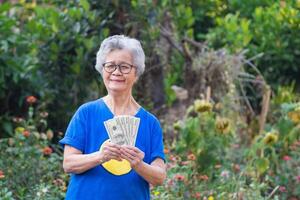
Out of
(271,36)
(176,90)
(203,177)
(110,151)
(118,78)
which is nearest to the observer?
(110,151)

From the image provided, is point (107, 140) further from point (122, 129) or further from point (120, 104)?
point (120, 104)

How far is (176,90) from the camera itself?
8320 millimetres

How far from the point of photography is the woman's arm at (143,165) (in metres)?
3.50

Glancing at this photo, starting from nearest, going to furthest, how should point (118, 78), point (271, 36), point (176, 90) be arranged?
point (118, 78) < point (176, 90) < point (271, 36)

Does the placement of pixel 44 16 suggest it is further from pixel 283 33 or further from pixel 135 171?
pixel 135 171

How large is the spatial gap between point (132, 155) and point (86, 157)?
0.24 m

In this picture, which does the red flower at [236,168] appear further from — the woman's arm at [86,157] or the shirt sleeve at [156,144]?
the woman's arm at [86,157]

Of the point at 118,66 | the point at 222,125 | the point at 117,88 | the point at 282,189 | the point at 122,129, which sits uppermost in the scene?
the point at 118,66

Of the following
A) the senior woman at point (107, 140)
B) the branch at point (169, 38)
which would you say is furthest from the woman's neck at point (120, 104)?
the branch at point (169, 38)

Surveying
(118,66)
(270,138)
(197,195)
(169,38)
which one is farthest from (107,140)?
(169,38)

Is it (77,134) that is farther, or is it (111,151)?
(77,134)

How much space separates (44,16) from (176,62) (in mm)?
1602

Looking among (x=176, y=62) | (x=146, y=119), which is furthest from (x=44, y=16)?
(x=146, y=119)

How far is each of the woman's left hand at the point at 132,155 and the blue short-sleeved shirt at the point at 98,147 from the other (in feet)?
0.61
